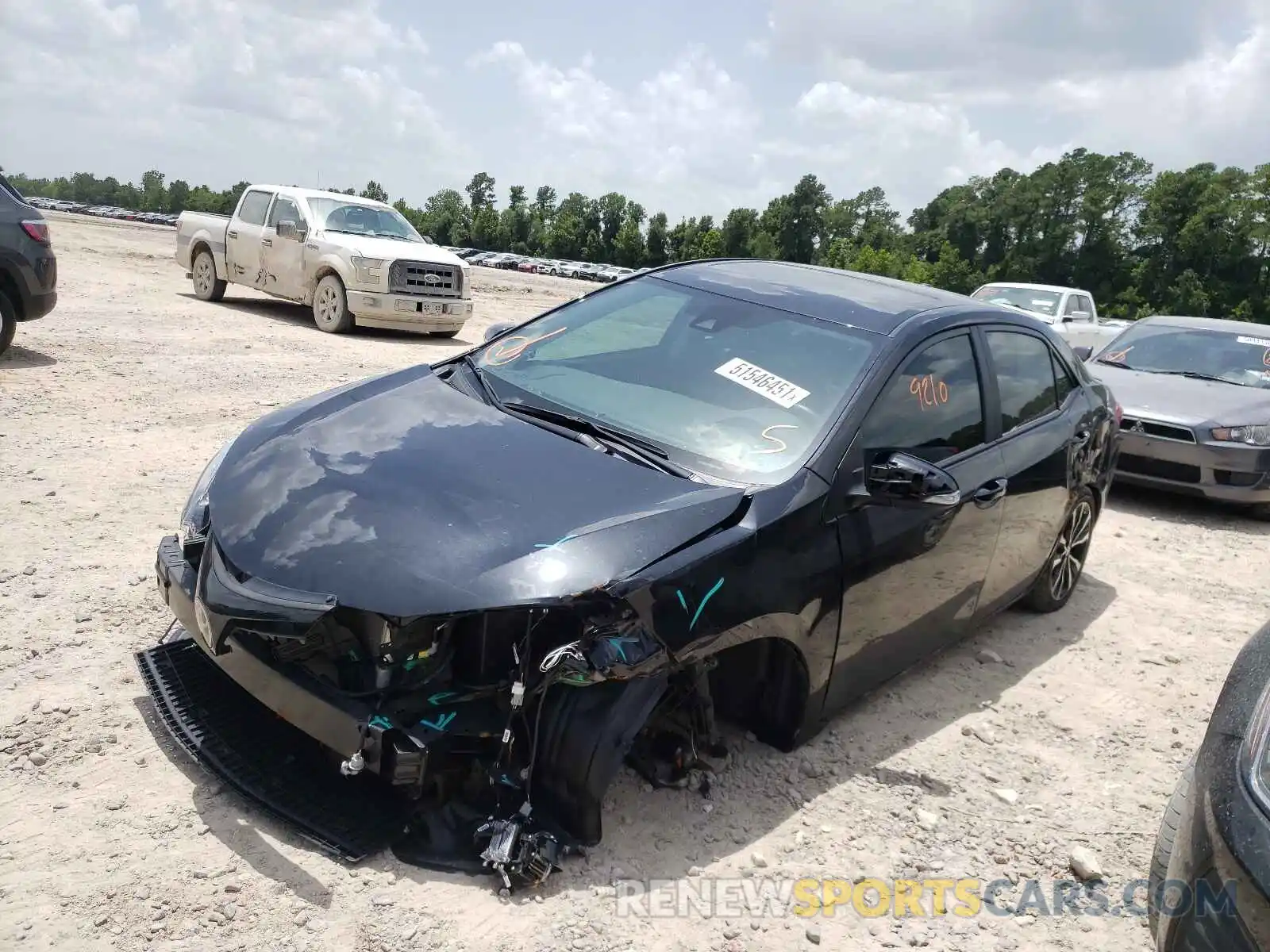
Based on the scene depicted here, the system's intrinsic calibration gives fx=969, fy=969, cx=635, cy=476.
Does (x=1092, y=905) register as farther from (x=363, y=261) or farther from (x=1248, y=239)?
(x=1248, y=239)

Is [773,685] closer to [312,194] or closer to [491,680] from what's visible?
[491,680]

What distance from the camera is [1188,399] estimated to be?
8.12 m

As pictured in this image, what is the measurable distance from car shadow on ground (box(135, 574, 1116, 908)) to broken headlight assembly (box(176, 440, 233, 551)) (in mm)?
596

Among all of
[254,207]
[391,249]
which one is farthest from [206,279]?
[391,249]

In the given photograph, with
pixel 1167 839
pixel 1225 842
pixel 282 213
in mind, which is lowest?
pixel 1167 839

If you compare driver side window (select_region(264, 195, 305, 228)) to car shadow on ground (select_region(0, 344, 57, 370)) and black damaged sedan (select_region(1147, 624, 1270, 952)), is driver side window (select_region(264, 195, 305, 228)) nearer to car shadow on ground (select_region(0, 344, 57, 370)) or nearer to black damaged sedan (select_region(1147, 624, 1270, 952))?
car shadow on ground (select_region(0, 344, 57, 370))

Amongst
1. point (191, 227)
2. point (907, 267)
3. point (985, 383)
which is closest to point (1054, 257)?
point (907, 267)

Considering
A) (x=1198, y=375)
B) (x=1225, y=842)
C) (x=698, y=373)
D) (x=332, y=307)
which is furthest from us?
(x=332, y=307)

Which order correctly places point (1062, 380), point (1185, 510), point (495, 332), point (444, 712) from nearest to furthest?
point (444, 712)
point (495, 332)
point (1062, 380)
point (1185, 510)

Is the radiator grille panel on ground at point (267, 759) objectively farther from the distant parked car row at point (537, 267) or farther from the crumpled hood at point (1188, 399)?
the distant parked car row at point (537, 267)

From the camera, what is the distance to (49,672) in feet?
11.1

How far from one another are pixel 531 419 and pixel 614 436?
35 cm

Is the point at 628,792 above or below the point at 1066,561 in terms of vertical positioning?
below

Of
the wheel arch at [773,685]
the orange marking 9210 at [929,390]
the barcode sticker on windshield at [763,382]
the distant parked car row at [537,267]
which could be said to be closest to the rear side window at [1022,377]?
the orange marking 9210 at [929,390]
